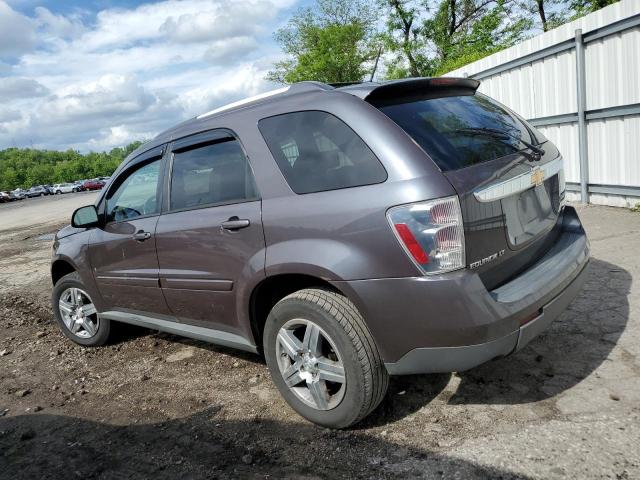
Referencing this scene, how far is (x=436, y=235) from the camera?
2.31 m

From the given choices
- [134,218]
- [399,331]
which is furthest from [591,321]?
[134,218]

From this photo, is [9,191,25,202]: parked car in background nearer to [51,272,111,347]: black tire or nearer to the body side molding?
[51,272,111,347]: black tire

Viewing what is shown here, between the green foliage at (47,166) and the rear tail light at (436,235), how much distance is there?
120 meters

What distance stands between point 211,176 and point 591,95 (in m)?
6.04

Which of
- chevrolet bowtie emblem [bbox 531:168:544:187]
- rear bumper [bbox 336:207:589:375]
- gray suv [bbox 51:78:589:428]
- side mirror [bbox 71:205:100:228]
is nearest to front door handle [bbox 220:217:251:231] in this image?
gray suv [bbox 51:78:589:428]

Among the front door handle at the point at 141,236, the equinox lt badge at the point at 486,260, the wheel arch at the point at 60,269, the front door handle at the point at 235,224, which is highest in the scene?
the front door handle at the point at 235,224

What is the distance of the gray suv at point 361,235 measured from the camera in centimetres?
236

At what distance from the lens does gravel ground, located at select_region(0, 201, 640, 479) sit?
2.45m

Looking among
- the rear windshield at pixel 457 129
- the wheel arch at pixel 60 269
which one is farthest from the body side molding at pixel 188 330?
the rear windshield at pixel 457 129

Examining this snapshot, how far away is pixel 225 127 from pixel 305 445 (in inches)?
76.6

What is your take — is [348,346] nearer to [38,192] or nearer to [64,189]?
[38,192]

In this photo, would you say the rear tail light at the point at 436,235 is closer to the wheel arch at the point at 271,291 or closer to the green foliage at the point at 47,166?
the wheel arch at the point at 271,291

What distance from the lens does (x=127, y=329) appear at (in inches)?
200

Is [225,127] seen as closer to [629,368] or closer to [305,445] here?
[305,445]
